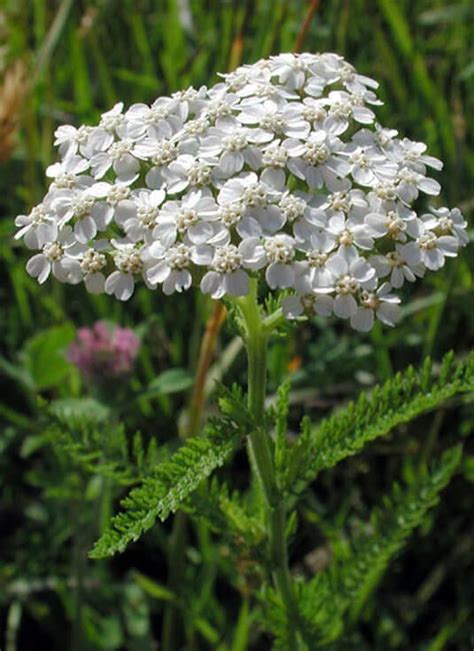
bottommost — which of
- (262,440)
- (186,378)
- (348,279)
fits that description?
(186,378)

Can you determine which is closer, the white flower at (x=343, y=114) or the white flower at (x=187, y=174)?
the white flower at (x=187, y=174)

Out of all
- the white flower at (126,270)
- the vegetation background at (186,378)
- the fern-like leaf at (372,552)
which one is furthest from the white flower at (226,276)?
the fern-like leaf at (372,552)

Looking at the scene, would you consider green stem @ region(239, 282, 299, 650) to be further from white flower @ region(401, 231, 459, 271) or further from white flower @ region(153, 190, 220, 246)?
white flower @ region(401, 231, 459, 271)

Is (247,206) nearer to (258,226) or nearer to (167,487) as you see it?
(258,226)

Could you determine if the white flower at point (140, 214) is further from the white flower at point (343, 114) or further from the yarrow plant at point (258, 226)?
the white flower at point (343, 114)

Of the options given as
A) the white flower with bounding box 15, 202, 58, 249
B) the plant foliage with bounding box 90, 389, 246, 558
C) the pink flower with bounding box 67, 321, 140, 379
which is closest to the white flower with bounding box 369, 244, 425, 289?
the plant foliage with bounding box 90, 389, 246, 558

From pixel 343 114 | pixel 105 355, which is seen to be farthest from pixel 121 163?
pixel 105 355
